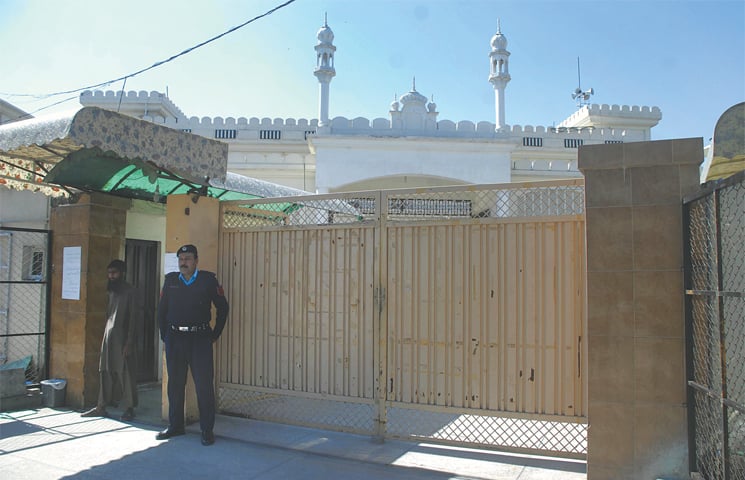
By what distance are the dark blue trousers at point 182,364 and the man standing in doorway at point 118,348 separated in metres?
0.93

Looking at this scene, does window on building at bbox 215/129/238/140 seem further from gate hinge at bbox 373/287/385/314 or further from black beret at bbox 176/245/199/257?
gate hinge at bbox 373/287/385/314

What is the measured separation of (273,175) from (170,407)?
465 inches

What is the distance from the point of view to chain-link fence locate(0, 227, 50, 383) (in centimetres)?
712

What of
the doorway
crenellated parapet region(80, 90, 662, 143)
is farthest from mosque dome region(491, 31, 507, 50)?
the doorway

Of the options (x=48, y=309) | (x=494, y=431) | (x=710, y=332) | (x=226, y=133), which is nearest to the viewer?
(x=710, y=332)

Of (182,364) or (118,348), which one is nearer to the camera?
(182,364)

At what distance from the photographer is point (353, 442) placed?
5.06 m

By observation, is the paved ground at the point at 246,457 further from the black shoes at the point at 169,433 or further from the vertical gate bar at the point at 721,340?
the vertical gate bar at the point at 721,340

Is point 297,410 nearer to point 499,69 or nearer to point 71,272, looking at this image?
point 71,272

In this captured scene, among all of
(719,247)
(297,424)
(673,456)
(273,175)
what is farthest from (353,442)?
(273,175)

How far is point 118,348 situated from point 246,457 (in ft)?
7.41

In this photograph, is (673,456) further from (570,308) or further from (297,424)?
(297,424)

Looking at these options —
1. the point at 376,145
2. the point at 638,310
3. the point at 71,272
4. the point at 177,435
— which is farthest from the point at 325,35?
the point at 638,310

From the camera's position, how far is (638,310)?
3.96 meters
